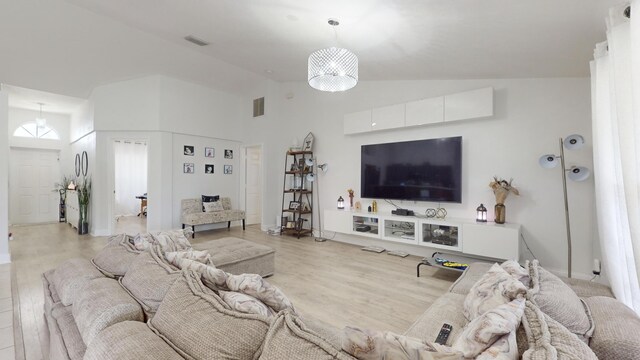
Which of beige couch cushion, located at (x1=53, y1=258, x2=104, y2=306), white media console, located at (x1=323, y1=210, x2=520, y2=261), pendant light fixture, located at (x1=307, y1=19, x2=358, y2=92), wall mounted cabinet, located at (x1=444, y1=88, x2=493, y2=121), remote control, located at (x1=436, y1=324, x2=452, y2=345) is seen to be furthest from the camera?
wall mounted cabinet, located at (x1=444, y1=88, x2=493, y2=121)

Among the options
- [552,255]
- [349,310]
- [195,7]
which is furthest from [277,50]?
[552,255]

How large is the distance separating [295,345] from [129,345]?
1.86 feet

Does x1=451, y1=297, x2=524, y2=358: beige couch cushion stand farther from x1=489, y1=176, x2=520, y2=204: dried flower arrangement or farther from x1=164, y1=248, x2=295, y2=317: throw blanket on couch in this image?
x1=489, y1=176, x2=520, y2=204: dried flower arrangement

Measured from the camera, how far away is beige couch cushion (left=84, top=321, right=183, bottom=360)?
894 millimetres

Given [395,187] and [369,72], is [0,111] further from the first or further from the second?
[395,187]

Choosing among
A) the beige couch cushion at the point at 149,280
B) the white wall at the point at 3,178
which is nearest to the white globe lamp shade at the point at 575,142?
the beige couch cushion at the point at 149,280

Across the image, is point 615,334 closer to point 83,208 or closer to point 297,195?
point 297,195

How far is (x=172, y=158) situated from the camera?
19.9 ft

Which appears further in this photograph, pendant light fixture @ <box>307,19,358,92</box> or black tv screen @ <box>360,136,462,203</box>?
black tv screen @ <box>360,136,462,203</box>

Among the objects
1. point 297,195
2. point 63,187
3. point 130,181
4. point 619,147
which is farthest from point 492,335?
point 130,181

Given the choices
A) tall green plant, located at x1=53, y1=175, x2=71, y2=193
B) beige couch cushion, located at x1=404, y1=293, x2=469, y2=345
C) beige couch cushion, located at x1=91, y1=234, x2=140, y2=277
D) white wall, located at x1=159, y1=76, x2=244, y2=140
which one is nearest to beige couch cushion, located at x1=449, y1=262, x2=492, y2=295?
beige couch cushion, located at x1=404, y1=293, x2=469, y2=345

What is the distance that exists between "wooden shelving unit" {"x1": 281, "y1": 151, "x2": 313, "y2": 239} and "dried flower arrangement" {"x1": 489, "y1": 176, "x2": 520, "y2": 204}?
329 cm

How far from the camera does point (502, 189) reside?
3615mm

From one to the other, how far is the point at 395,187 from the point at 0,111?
5742mm
